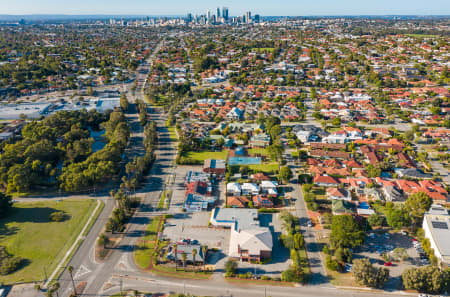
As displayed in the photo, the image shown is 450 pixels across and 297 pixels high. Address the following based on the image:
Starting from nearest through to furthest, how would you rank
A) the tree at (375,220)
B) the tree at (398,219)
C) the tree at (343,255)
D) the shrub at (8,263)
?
the shrub at (8,263) < the tree at (343,255) < the tree at (398,219) < the tree at (375,220)

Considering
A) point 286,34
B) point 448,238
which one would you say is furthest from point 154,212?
point 286,34

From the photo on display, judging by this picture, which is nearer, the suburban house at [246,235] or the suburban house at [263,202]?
the suburban house at [246,235]

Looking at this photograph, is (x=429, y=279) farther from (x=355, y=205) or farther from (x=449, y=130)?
(x=449, y=130)

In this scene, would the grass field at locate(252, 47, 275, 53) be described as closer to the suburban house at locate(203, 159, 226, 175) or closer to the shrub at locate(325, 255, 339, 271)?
the suburban house at locate(203, 159, 226, 175)

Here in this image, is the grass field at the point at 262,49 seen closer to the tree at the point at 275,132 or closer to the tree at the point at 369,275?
the tree at the point at 275,132

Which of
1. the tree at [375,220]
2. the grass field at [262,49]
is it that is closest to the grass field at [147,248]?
the tree at [375,220]

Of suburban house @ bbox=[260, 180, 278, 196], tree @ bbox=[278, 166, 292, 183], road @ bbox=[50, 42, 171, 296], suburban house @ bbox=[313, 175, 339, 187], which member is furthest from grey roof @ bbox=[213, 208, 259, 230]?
suburban house @ bbox=[313, 175, 339, 187]
